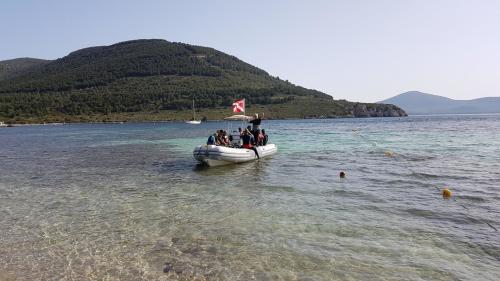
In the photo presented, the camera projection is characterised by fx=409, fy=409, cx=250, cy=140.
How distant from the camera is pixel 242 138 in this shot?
85.6 feet

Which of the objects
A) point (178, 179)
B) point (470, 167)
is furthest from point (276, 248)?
point (470, 167)

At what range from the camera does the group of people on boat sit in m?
24.5

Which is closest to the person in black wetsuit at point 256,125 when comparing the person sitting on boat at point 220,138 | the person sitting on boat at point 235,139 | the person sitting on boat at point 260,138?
the person sitting on boat at point 260,138

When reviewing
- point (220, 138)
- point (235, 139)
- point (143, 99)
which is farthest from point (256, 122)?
point (143, 99)

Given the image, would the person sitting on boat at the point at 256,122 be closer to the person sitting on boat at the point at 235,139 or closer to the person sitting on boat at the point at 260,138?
the person sitting on boat at the point at 260,138

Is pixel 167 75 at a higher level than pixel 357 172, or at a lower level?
higher

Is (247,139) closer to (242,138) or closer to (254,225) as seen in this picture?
(242,138)

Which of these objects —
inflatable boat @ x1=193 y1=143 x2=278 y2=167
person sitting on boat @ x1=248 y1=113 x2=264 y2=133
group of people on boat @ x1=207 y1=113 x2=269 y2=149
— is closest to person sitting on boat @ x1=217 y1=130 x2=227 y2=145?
group of people on boat @ x1=207 y1=113 x2=269 y2=149

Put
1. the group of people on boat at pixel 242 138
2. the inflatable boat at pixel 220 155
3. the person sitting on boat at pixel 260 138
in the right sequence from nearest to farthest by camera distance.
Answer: the inflatable boat at pixel 220 155 → the group of people on boat at pixel 242 138 → the person sitting on boat at pixel 260 138

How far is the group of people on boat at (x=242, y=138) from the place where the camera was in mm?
24484

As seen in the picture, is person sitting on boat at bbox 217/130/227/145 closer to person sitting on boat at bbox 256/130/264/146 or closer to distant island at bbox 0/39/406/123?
person sitting on boat at bbox 256/130/264/146

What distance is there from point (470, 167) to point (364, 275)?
16.0 m

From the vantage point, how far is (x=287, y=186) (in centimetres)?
1698

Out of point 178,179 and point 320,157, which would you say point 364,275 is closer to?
point 178,179
